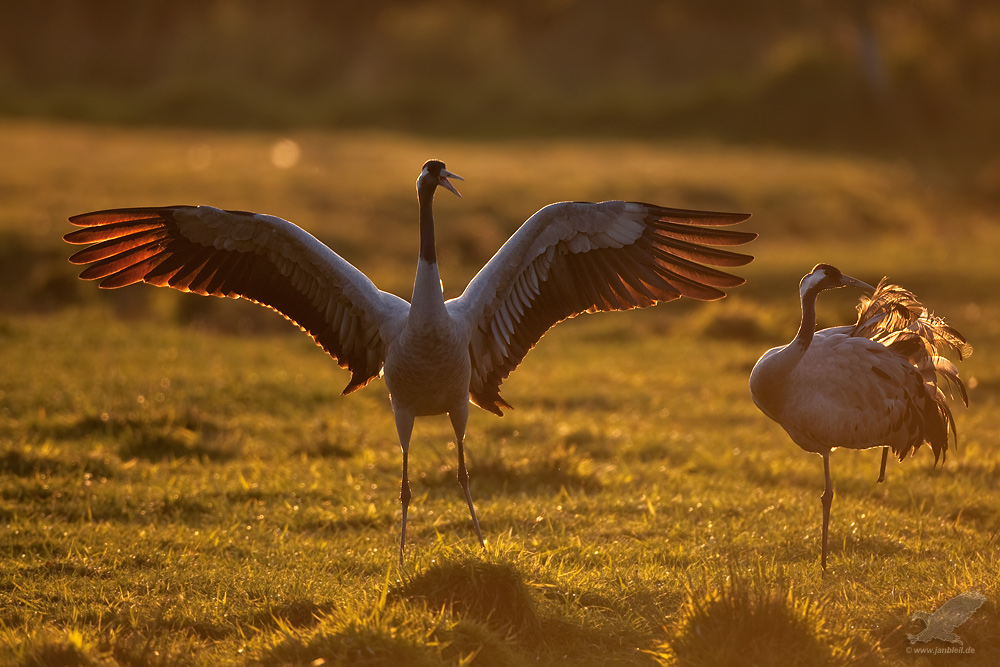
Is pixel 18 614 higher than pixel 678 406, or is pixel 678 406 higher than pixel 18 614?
pixel 678 406

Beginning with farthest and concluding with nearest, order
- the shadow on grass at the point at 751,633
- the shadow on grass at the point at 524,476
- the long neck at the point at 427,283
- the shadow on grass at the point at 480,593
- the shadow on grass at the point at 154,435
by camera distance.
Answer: the shadow on grass at the point at 154,435 → the shadow on grass at the point at 524,476 → the long neck at the point at 427,283 → the shadow on grass at the point at 480,593 → the shadow on grass at the point at 751,633

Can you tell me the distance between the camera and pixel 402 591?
5.07 metres

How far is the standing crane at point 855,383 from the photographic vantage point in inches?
235

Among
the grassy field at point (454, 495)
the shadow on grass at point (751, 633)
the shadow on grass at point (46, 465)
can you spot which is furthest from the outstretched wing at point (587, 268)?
the shadow on grass at point (46, 465)

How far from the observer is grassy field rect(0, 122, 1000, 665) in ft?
15.8

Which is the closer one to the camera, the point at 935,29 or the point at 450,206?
the point at 450,206

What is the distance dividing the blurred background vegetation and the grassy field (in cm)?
1454

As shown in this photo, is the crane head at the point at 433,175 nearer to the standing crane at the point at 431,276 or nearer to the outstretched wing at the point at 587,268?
the standing crane at the point at 431,276

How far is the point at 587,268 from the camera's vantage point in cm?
622

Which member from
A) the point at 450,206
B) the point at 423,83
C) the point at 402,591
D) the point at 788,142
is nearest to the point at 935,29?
the point at 788,142

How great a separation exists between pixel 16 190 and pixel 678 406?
11.7m

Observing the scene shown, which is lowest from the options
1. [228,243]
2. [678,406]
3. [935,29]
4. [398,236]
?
[678,406]

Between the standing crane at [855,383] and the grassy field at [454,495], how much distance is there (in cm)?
64

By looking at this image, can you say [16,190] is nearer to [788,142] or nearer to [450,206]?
[450,206]
